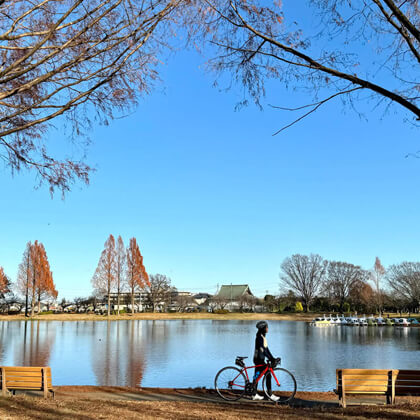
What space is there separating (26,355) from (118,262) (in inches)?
1610

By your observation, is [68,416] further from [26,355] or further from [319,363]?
[26,355]

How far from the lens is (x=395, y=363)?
1772cm

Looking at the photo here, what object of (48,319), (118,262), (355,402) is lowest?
(48,319)

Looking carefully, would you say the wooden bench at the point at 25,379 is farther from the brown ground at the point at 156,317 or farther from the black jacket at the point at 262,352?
the brown ground at the point at 156,317

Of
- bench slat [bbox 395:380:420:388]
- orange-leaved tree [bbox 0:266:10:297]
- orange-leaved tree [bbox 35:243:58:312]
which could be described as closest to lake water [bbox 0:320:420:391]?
bench slat [bbox 395:380:420:388]

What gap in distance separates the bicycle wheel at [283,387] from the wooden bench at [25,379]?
4126 mm

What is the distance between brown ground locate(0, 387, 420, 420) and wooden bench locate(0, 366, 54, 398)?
50 centimetres

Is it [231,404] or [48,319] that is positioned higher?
[231,404]

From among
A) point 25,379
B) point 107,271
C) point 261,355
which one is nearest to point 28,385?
point 25,379

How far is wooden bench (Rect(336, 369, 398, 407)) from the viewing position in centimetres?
788

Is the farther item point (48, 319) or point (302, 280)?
point (302, 280)

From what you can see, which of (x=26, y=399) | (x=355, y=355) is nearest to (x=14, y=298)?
(x=355, y=355)

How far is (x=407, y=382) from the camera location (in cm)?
801

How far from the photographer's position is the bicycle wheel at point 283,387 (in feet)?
27.4
